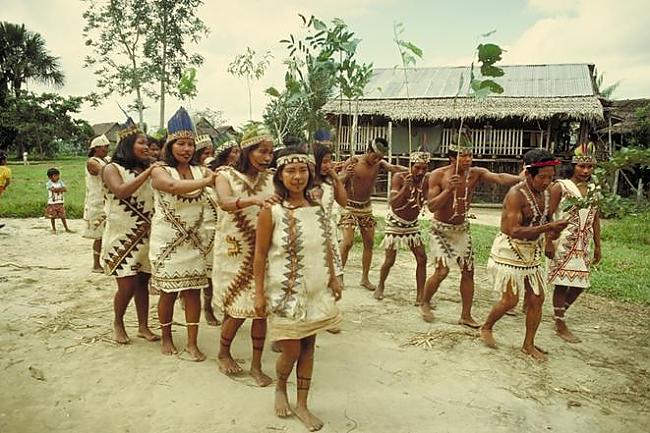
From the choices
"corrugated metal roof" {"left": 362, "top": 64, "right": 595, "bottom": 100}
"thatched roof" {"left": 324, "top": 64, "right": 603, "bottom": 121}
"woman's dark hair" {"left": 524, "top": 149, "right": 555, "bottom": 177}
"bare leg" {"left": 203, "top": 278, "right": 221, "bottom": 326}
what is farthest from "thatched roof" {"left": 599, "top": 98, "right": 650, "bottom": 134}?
"bare leg" {"left": 203, "top": 278, "right": 221, "bottom": 326}

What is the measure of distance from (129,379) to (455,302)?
3.46 metres

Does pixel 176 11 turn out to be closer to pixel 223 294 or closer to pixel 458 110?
pixel 458 110

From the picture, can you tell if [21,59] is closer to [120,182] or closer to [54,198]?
[54,198]

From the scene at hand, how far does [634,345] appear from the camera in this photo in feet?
14.7

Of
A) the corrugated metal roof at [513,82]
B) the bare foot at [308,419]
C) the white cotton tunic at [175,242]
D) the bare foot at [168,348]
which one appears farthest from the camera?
the corrugated metal roof at [513,82]

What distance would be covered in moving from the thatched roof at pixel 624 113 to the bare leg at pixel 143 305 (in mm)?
17394

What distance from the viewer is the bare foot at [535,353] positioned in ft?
13.3

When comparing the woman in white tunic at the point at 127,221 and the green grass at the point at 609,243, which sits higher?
the woman in white tunic at the point at 127,221

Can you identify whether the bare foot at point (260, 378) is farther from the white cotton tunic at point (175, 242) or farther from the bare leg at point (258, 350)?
the white cotton tunic at point (175, 242)

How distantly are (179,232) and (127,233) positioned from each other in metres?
0.58

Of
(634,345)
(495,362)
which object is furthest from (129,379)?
(634,345)

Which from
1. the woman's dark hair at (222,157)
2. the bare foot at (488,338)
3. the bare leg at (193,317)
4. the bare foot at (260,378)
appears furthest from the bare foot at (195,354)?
the bare foot at (488,338)

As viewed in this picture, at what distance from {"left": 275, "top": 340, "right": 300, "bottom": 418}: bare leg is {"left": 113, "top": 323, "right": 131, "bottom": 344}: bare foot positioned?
1.63 meters

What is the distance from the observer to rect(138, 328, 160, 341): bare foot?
13.7ft
